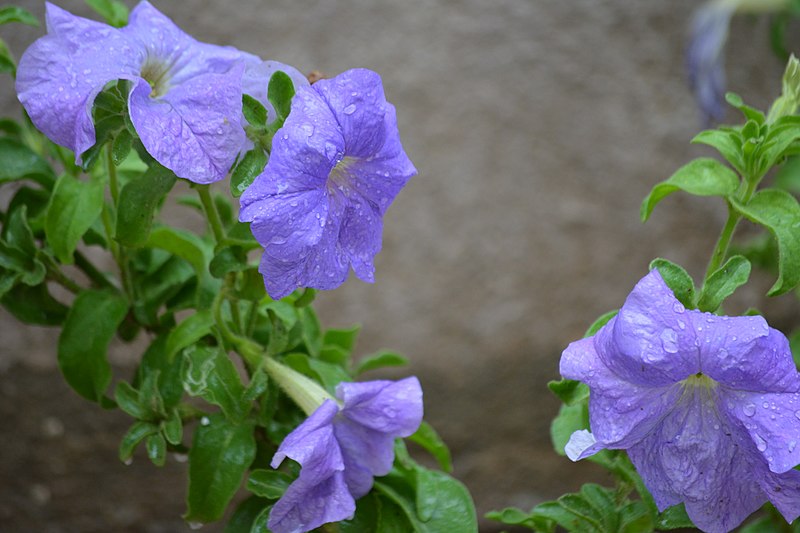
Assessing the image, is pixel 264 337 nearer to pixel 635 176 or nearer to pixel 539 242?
pixel 539 242

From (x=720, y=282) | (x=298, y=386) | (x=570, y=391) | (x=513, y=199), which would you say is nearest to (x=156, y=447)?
(x=298, y=386)

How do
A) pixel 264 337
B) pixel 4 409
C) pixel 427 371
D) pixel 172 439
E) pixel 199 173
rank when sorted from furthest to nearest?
pixel 427 371
pixel 4 409
pixel 264 337
pixel 172 439
pixel 199 173

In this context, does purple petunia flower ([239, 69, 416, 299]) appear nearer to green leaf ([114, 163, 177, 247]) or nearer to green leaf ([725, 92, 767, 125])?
green leaf ([114, 163, 177, 247])

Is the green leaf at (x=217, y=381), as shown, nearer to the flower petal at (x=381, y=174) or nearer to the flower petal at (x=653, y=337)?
the flower petal at (x=381, y=174)

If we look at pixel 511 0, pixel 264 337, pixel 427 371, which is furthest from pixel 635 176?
pixel 264 337

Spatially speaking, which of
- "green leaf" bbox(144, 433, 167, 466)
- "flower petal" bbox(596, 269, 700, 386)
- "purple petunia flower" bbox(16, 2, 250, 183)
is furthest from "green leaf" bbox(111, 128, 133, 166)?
"flower petal" bbox(596, 269, 700, 386)

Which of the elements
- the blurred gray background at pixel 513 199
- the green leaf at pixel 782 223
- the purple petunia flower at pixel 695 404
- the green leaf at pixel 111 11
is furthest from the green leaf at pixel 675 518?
the blurred gray background at pixel 513 199

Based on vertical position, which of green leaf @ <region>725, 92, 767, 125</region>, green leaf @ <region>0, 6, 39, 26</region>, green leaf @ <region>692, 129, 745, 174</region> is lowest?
green leaf @ <region>0, 6, 39, 26</region>
